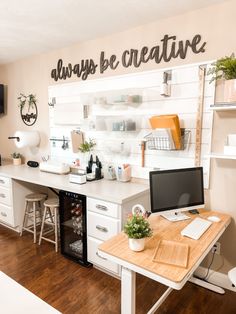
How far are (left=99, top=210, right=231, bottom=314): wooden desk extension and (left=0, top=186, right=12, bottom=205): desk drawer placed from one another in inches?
81.1

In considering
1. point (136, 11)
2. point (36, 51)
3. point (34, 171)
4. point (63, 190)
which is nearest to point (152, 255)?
point (63, 190)

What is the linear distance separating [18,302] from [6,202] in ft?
8.24

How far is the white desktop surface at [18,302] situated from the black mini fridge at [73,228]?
4.65ft

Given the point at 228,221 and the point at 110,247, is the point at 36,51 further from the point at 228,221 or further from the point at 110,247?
the point at 228,221

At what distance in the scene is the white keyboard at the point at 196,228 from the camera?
5.57ft

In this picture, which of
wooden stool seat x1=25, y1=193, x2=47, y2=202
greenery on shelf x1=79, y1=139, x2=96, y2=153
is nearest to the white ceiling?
greenery on shelf x1=79, y1=139, x2=96, y2=153

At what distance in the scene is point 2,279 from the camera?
1062 mm

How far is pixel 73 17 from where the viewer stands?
2.26 metres

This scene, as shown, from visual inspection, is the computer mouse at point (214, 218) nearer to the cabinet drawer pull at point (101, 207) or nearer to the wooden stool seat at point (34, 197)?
the cabinet drawer pull at point (101, 207)

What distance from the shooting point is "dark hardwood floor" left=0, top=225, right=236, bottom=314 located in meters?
1.96

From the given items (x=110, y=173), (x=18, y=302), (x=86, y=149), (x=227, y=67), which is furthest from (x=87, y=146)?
(x=18, y=302)

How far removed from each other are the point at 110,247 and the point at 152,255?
0.89ft

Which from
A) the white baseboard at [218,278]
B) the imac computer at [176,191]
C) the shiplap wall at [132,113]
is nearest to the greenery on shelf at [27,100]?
the shiplap wall at [132,113]

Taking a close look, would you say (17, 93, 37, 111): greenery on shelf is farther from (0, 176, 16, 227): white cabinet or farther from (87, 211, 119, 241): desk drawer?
(87, 211, 119, 241): desk drawer
